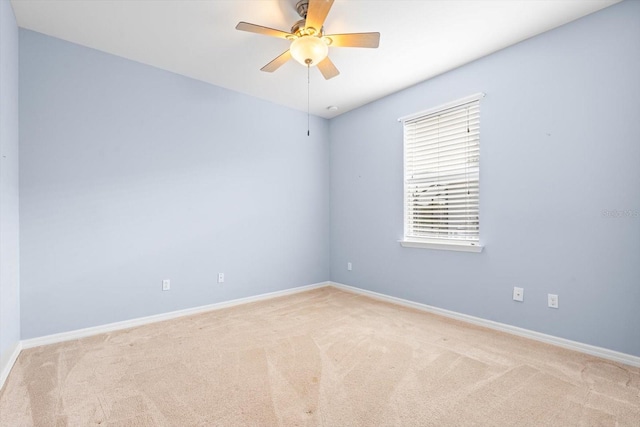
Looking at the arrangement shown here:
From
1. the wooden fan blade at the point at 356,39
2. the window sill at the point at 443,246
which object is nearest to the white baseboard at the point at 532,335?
the window sill at the point at 443,246

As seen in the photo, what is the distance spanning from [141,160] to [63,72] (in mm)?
948

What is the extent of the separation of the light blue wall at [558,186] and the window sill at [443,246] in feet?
0.24

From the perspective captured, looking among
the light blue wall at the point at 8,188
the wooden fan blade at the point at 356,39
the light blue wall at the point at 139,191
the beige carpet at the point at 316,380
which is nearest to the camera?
the beige carpet at the point at 316,380

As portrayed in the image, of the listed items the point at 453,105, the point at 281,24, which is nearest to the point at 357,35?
the point at 281,24

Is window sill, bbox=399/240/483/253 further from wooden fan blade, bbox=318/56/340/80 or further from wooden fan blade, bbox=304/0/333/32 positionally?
wooden fan blade, bbox=304/0/333/32

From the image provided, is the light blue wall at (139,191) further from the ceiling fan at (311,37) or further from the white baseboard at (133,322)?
the ceiling fan at (311,37)

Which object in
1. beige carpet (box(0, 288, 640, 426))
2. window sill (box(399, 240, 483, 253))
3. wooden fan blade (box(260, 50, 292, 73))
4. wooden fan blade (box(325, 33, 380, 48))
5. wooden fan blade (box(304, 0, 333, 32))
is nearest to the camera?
beige carpet (box(0, 288, 640, 426))

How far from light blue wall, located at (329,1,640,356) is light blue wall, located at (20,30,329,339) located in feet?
6.61

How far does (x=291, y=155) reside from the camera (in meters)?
4.38

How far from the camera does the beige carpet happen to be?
1.63 m

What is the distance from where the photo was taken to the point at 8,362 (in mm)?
2137

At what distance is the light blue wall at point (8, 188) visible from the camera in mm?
2062

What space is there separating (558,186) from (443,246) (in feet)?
3.81

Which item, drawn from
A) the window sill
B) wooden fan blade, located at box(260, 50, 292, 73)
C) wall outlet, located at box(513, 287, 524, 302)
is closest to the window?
the window sill
